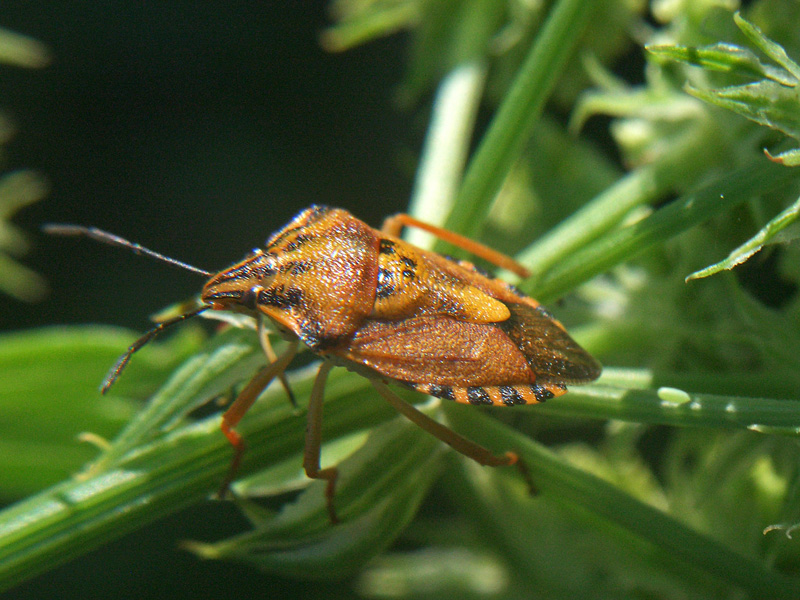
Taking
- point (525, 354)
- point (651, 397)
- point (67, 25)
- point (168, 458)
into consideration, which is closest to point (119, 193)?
point (67, 25)

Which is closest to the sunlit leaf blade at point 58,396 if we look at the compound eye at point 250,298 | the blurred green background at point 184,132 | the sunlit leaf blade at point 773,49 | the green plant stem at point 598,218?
the compound eye at point 250,298

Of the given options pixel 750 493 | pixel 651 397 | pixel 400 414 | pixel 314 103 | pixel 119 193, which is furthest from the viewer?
pixel 314 103

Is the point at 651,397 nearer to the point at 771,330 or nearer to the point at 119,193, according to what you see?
the point at 771,330

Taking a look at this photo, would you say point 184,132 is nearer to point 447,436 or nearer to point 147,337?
point 147,337

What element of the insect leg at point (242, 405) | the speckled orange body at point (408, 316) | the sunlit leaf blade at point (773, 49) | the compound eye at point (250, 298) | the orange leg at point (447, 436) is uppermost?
the sunlit leaf blade at point (773, 49)

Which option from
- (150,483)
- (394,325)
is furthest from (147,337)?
(394,325)

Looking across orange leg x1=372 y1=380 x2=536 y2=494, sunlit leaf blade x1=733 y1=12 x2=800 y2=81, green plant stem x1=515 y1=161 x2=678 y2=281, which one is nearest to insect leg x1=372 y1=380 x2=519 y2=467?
orange leg x1=372 y1=380 x2=536 y2=494

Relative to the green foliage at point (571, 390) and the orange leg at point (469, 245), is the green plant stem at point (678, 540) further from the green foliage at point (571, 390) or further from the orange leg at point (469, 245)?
the orange leg at point (469, 245)
